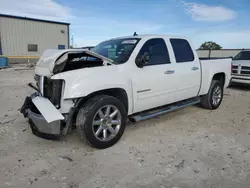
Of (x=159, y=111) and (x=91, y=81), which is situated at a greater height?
(x=91, y=81)

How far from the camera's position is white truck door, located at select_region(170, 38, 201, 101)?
452 cm

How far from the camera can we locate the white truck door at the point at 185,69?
4.52 meters

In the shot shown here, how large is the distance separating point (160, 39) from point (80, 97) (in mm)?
2183

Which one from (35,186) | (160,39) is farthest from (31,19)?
(35,186)

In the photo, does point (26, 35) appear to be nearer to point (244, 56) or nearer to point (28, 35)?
point (28, 35)

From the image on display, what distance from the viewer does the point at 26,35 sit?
72.0ft

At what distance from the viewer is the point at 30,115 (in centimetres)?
329

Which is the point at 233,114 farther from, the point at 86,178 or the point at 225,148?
the point at 86,178

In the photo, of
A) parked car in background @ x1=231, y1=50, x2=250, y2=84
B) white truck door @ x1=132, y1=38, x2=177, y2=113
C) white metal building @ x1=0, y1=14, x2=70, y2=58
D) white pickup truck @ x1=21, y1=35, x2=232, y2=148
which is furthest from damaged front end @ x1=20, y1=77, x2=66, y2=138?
white metal building @ x1=0, y1=14, x2=70, y2=58

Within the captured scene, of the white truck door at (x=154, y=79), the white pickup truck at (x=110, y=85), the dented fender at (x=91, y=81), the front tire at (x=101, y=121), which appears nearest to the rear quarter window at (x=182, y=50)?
the white pickup truck at (x=110, y=85)

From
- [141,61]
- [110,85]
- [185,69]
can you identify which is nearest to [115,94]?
[110,85]

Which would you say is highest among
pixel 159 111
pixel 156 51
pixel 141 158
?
pixel 156 51

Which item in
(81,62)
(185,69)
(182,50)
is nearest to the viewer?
(81,62)

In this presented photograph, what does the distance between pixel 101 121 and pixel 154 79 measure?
1.33 metres
